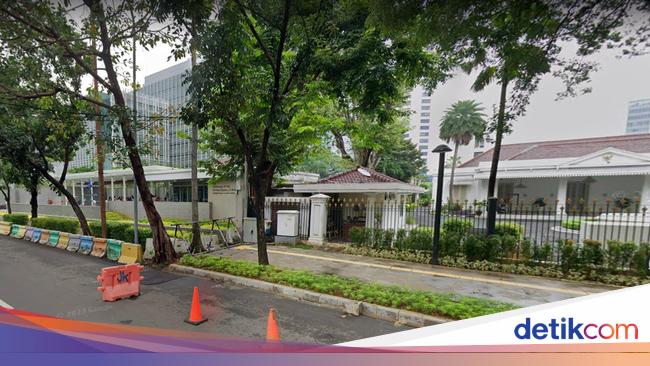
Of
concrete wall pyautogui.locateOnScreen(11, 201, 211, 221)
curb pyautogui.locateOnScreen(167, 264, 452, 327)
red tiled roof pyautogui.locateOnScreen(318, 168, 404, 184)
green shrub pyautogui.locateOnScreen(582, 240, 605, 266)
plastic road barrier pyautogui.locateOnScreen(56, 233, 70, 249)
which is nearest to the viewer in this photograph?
curb pyautogui.locateOnScreen(167, 264, 452, 327)

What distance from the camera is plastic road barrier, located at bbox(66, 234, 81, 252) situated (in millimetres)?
9868

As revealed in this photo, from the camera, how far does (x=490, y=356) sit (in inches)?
76.1

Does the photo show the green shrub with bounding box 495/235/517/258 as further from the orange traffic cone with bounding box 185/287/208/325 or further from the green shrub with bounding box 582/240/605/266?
the orange traffic cone with bounding box 185/287/208/325

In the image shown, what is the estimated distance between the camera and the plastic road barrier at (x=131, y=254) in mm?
A: 8163

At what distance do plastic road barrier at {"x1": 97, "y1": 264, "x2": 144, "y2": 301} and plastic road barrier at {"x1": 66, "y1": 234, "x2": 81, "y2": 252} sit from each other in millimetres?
6568

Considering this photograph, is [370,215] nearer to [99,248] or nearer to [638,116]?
[638,116]

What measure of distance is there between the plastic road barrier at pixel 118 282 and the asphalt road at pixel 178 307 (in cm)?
15

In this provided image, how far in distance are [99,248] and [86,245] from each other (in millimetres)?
896

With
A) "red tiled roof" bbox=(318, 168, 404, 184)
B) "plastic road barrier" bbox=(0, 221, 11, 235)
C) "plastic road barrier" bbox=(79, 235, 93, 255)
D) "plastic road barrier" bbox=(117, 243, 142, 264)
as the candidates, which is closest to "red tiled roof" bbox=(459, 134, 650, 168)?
"red tiled roof" bbox=(318, 168, 404, 184)

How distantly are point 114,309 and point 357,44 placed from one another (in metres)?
6.46

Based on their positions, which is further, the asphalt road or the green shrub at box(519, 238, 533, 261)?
the green shrub at box(519, 238, 533, 261)

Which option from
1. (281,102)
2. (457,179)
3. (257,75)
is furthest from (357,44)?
(457,179)

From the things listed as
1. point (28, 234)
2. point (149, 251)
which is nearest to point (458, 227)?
point (149, 251)

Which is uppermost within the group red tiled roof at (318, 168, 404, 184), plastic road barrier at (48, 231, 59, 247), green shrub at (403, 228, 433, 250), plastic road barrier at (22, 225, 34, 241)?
red tiled roof at (318, 168, 404, 184)
